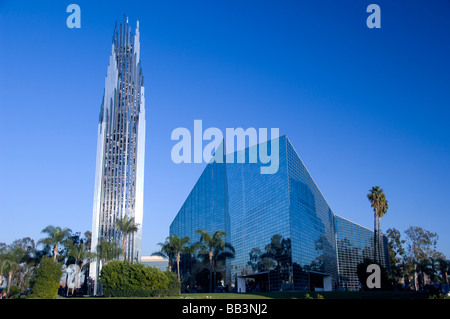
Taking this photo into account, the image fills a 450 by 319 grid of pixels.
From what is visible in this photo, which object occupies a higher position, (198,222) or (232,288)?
(198,222)

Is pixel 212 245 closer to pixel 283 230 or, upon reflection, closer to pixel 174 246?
pixel 174 246

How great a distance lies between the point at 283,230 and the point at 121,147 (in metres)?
35.1

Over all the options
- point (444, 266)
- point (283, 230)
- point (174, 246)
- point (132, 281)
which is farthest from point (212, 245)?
point (444, 266)

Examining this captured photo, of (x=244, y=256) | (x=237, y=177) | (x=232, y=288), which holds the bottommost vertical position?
(x=232, y=288)

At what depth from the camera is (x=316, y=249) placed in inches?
2527

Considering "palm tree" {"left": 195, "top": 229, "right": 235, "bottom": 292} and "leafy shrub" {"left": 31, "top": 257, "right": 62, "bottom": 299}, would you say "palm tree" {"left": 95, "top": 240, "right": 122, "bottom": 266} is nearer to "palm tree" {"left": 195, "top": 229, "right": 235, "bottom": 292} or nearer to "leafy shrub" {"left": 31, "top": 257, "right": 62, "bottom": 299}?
"palm tree" {"left": 195, "top": 229, "right": 235, "bottom": 292}

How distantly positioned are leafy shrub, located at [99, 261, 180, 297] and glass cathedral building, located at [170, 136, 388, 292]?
2372cm

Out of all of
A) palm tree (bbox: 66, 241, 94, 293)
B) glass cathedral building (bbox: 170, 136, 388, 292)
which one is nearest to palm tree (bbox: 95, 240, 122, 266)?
palm tree (bbox: 66, 241, 94, 293)

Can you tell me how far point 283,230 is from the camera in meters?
58.2

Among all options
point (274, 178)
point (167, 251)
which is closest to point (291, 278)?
point (274, 178)

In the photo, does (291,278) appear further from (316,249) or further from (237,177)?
(237,177)

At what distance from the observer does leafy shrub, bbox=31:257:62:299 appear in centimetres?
3122
